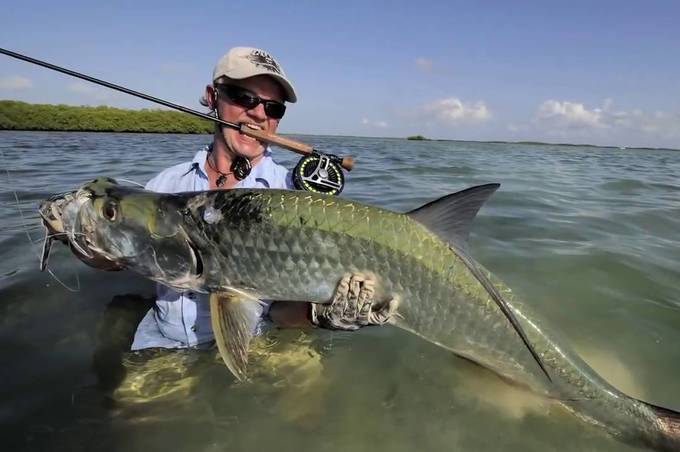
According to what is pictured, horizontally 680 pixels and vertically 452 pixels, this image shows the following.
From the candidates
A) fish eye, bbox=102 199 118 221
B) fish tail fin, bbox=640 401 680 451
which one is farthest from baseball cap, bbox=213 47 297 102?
fish tail fin, bbox=640 401 680 451

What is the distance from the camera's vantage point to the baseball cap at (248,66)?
3248 mm

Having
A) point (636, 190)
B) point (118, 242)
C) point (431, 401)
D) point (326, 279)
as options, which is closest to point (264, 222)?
point (326, 279)

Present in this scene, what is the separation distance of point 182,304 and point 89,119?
163 ft

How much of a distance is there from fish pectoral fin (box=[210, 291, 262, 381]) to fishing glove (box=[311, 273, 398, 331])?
48cm

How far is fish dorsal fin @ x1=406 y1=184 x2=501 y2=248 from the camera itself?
2457 millimetres

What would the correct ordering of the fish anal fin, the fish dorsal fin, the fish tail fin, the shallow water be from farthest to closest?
the shallow water
the fish tail fin
the fish dorsal fin
the fish anal fin

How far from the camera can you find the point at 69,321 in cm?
429

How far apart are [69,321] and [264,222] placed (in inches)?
116

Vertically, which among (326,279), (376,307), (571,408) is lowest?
(571,408)

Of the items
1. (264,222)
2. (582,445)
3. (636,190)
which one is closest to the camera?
(264,222)

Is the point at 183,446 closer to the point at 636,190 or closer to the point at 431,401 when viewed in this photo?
the point at 431,401

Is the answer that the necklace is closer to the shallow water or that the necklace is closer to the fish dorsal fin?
the shallow water

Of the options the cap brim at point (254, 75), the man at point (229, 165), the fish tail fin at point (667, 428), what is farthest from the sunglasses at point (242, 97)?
the fish tail fin at point (667, 428)

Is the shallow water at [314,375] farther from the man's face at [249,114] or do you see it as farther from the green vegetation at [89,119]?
the green vegetation at [89,119]
